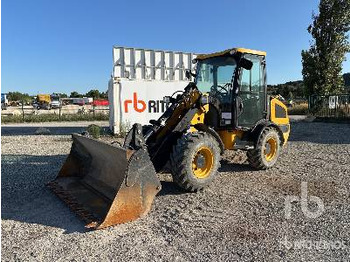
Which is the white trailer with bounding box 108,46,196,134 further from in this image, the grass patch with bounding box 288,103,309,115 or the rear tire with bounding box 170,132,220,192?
the grass patch with bounding box 288,103,309,115

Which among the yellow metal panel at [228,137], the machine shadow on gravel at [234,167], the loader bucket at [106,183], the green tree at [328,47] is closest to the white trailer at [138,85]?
the machine shadow on gravel at [234,167]

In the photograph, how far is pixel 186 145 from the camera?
5.37 m

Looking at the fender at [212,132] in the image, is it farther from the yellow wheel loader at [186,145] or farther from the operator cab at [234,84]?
the operator cab at [234,84]

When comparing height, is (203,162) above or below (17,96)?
below

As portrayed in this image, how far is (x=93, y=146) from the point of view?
5789mm

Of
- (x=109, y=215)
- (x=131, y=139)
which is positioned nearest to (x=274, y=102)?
(x=131, y=139)

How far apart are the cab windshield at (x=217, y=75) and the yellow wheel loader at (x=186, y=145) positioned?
20 mm

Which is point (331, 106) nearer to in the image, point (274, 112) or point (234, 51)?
point (274, 112)

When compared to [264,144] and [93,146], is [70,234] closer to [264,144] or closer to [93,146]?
[93,146]

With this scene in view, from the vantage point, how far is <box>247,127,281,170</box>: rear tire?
718 cm

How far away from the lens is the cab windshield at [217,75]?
269 inches

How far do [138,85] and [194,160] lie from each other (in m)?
8.83

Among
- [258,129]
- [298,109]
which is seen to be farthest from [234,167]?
[298,109]

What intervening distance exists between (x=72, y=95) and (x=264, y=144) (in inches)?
3978
